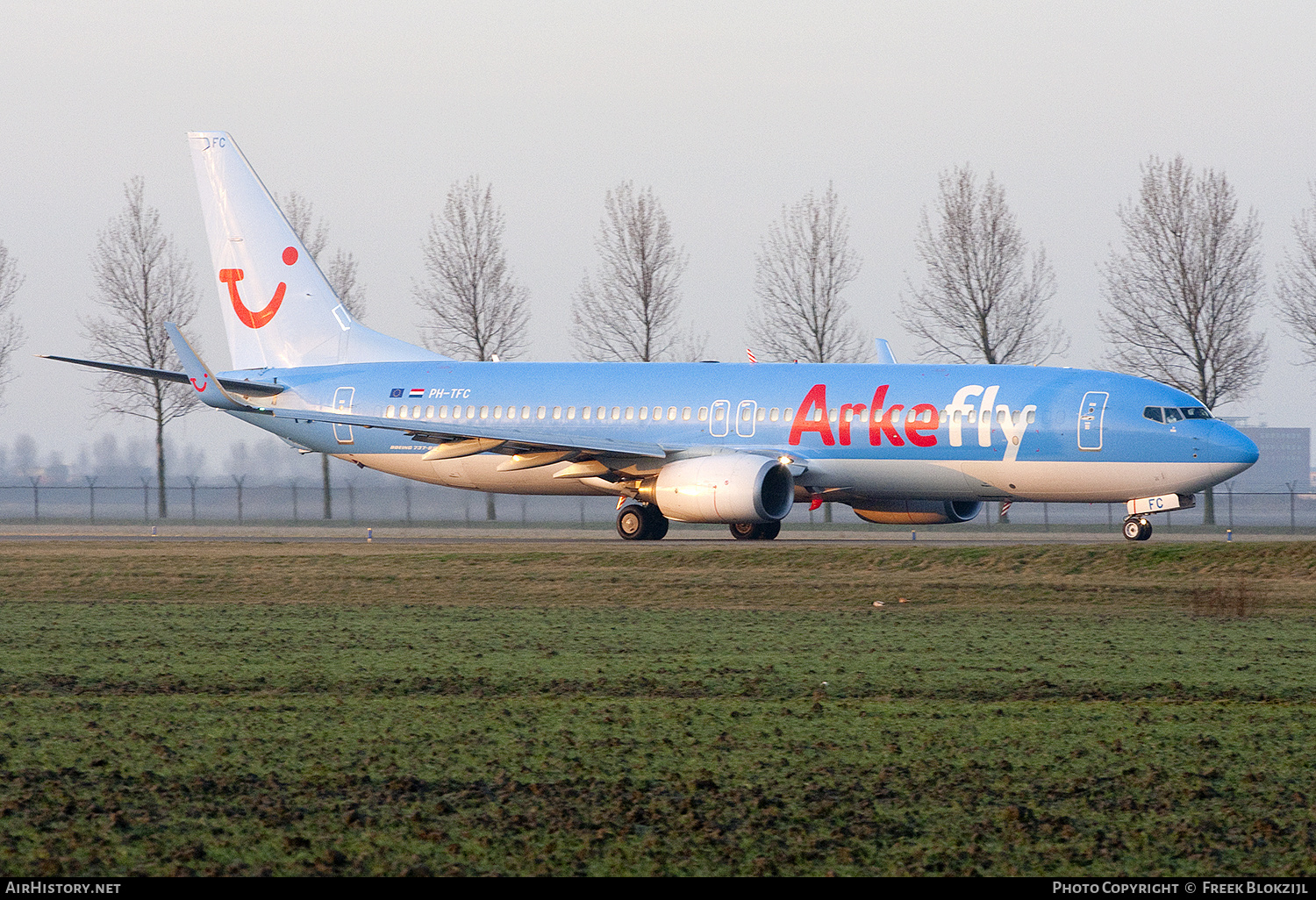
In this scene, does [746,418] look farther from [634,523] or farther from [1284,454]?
[1284,454]

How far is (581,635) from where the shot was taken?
1539cm

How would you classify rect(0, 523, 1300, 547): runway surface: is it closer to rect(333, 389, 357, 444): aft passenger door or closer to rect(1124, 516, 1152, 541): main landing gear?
rect(1124, 516, 1152, 541): main landing gear

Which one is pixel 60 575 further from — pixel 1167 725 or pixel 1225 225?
pixel 1225 225

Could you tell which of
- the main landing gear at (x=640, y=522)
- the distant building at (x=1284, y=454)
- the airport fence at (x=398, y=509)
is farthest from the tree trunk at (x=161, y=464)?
the distant building at (x=1284, y=454)

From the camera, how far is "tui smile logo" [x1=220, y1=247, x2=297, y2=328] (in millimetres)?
38969

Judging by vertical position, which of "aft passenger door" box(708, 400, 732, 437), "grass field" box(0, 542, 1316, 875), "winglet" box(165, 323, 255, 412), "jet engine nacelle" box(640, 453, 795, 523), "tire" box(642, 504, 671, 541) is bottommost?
"grass field" box(0, 542, 1316, 875)

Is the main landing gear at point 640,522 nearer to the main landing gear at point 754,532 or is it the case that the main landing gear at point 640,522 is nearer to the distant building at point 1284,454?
the main landing gear at point 754,532

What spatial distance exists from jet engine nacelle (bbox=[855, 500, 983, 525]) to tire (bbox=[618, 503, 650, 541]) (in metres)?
4.60

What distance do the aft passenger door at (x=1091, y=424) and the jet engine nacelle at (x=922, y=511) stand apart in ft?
12.4

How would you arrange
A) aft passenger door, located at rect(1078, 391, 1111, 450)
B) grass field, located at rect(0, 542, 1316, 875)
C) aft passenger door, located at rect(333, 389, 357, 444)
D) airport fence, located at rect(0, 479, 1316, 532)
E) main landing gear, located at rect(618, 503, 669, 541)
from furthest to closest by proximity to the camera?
1. airport fence, located at rect(0, 479, 1316, 532)
2. aft passenger door, located at rect(333, 389, 357, 444)
3. main landing gear, located at rect(618, 503, 669, 541)
4. aft passenger door, located at rect(1078, 391, 1111, 450)
5. grass field, located at rect(0, 542, 1316, 875)

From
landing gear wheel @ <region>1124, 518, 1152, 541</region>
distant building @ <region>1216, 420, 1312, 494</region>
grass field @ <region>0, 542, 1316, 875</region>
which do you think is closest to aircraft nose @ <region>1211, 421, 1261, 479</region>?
landing gear wheel @ <region>1124, 518, 1152, 541</region>

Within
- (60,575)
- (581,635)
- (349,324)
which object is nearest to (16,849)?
(581,635)

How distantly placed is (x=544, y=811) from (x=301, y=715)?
3375mm

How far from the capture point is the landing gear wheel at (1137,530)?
29.6 meters
